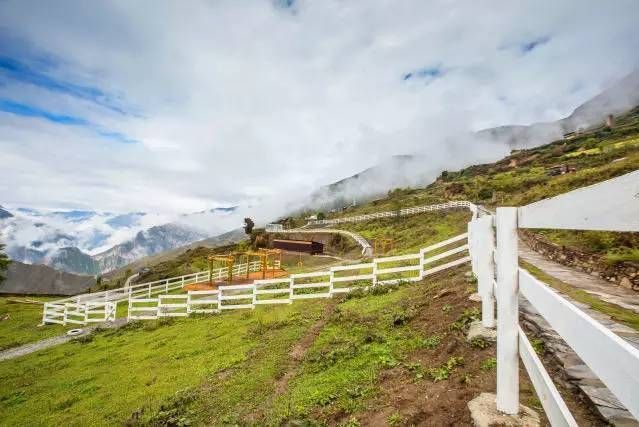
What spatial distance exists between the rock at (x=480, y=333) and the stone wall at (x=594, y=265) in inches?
194

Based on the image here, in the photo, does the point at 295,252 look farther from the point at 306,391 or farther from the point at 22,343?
the point at 306,391

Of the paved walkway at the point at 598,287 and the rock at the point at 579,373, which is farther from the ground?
the paved walkway at the point at 598,287

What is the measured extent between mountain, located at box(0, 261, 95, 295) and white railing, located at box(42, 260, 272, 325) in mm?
40032

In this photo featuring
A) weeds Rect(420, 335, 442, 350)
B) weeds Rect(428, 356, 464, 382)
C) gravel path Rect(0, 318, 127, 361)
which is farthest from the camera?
gravel path Rect(0, 318, 127, 361)

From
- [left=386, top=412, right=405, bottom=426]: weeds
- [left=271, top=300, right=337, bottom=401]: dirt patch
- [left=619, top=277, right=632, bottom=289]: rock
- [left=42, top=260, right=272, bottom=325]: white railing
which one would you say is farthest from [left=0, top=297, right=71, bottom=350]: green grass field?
[left=619, top=277, right=632, bottom=289]: rock

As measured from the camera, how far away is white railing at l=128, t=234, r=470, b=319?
15473 mm

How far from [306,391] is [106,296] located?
30760 millimetres

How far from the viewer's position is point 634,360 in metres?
1.23

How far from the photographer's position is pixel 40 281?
67812 millimetres

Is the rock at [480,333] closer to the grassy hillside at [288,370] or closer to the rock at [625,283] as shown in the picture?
the grassy hillside at [288,370]

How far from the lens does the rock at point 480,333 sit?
549 cm

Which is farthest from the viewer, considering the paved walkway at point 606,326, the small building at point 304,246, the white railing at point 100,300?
the small building at point 304,246

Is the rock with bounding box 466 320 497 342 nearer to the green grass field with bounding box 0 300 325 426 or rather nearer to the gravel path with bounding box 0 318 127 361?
the green grass field with bounding box 0 300 325 426

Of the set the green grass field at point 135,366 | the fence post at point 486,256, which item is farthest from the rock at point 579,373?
the green grass field at point 135,366
